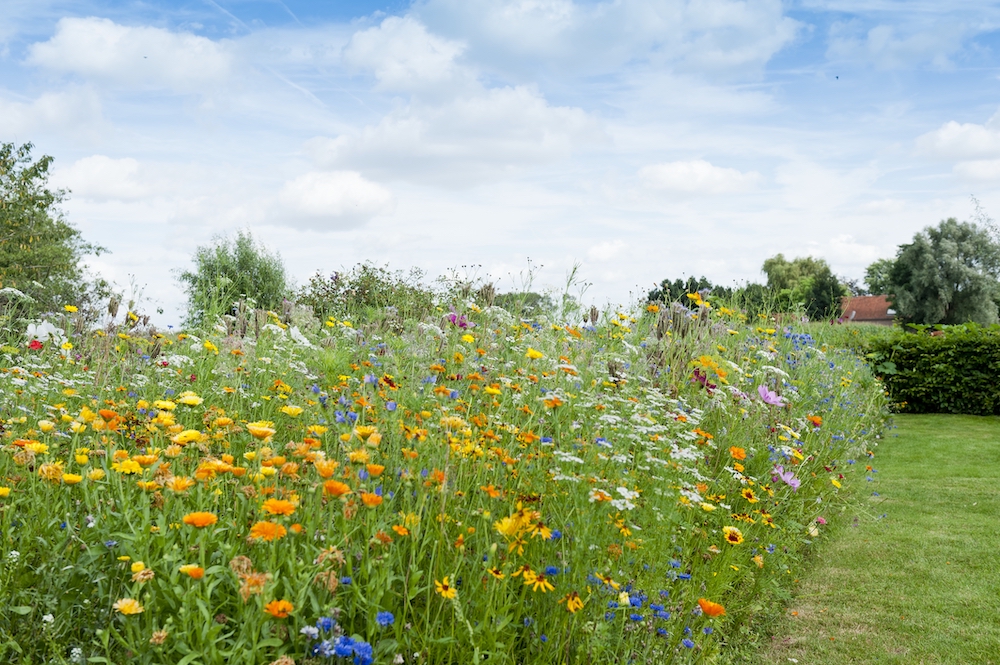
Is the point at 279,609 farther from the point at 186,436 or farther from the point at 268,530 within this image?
the point at 186,436

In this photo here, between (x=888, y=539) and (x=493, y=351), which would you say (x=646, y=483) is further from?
(x=888, y=539)

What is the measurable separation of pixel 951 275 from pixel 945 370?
3109cm

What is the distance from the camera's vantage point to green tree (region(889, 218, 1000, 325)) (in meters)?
39.1

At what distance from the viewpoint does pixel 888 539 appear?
5.60 meters

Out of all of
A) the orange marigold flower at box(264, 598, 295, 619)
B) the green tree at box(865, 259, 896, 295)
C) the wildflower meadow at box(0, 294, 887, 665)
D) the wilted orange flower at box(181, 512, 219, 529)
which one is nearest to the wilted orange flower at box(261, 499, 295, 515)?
the wildflower meadow at box(0, 294, 887, 665)

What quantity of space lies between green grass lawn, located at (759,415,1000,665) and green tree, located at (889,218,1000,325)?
36483mm

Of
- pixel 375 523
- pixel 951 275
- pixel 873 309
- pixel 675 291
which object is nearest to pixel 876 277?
pixel 873 309

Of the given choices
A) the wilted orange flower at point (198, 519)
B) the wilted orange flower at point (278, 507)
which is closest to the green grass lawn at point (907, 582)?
the wilted orange flower at point (278, 507)

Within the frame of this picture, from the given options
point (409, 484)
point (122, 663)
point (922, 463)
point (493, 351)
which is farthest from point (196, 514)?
point (922, 463)

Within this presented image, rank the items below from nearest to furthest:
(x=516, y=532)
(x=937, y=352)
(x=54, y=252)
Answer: (x=516, y=532) → (x=937, y=352) → (x=54, y=252)

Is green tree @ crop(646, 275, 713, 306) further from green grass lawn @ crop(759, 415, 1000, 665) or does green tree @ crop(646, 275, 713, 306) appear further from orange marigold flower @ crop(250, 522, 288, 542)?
orange marigold flower @ crop(250, 522, 288, 542)

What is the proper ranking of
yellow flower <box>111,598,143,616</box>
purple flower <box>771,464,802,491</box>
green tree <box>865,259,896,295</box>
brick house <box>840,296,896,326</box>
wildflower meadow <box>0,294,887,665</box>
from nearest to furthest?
yellow flower <box>111,598,143,616</box>, wildflower meadow <box>0,294,887,665</box>, purple flower <box>771,464,802,491</box>, brick house <box>840,296,896,326</box>, green tree <box>865,259,896,295</box>

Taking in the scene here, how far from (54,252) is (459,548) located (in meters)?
27.0

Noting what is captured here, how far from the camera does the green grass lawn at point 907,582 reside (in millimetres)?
3840
